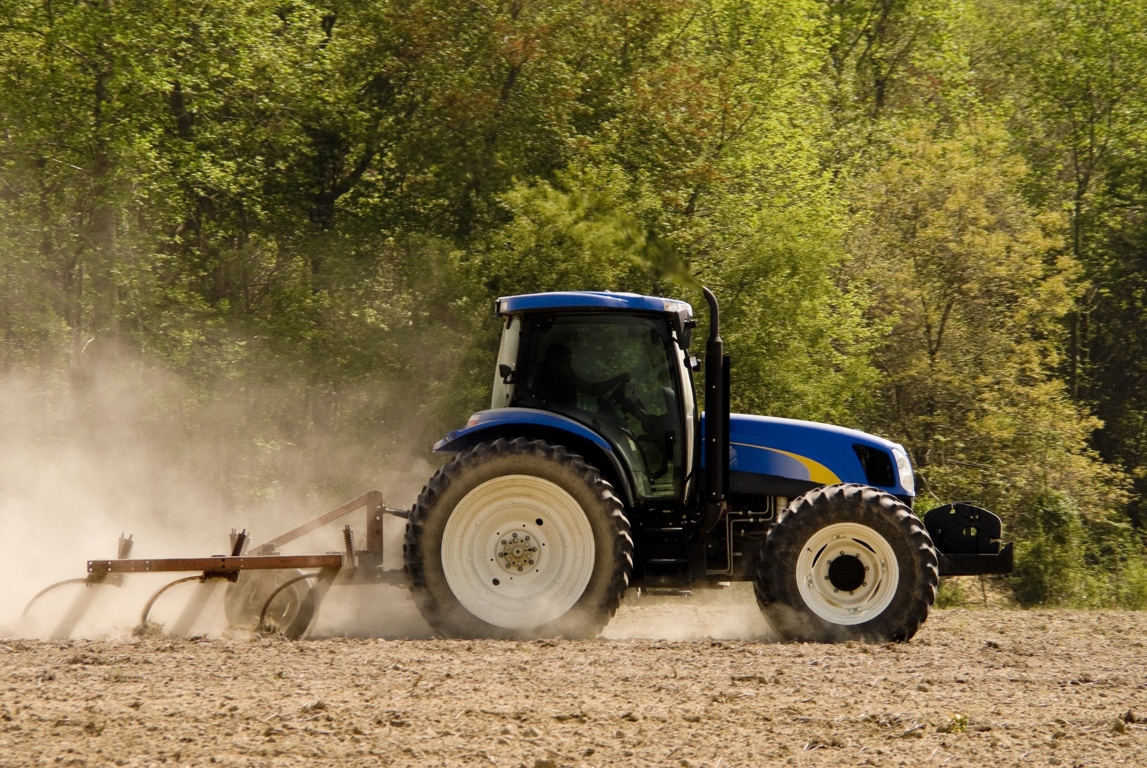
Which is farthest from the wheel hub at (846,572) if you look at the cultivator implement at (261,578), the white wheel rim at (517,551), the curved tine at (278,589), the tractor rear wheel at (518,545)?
the curved tine at (278,589)

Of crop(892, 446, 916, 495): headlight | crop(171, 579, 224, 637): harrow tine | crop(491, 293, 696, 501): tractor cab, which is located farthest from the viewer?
crop(892, 446, 916, 495): headlight

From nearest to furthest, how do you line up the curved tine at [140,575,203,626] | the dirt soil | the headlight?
1. the dirt soil
2. the curved tine at [140,575,203,626]
3. the headlight

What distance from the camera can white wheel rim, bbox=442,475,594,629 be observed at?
27.1ft

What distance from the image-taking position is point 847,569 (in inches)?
326

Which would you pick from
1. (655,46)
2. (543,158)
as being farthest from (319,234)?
(655,46)

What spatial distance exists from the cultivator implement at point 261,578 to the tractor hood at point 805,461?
2333mm

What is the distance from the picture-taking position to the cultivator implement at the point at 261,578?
826 cm

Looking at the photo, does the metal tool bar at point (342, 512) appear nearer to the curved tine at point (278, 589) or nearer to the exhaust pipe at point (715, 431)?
the curved tine at point (278, 589)

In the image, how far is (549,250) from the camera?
1655 centimetres

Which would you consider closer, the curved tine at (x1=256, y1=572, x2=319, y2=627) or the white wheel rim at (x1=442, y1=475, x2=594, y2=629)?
the white wheel rim at (x1=442, y1=475, x2=594, y2=629)

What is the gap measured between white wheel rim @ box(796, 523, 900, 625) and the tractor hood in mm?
542

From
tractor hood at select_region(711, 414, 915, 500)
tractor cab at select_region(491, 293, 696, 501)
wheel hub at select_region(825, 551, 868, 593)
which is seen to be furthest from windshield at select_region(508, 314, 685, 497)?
wheel hub at select_region(825, 551, 868, 593)

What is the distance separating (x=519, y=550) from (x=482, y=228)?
11.0 meters

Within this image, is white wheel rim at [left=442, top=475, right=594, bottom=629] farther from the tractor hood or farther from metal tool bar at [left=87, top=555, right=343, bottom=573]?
the tractor hood
